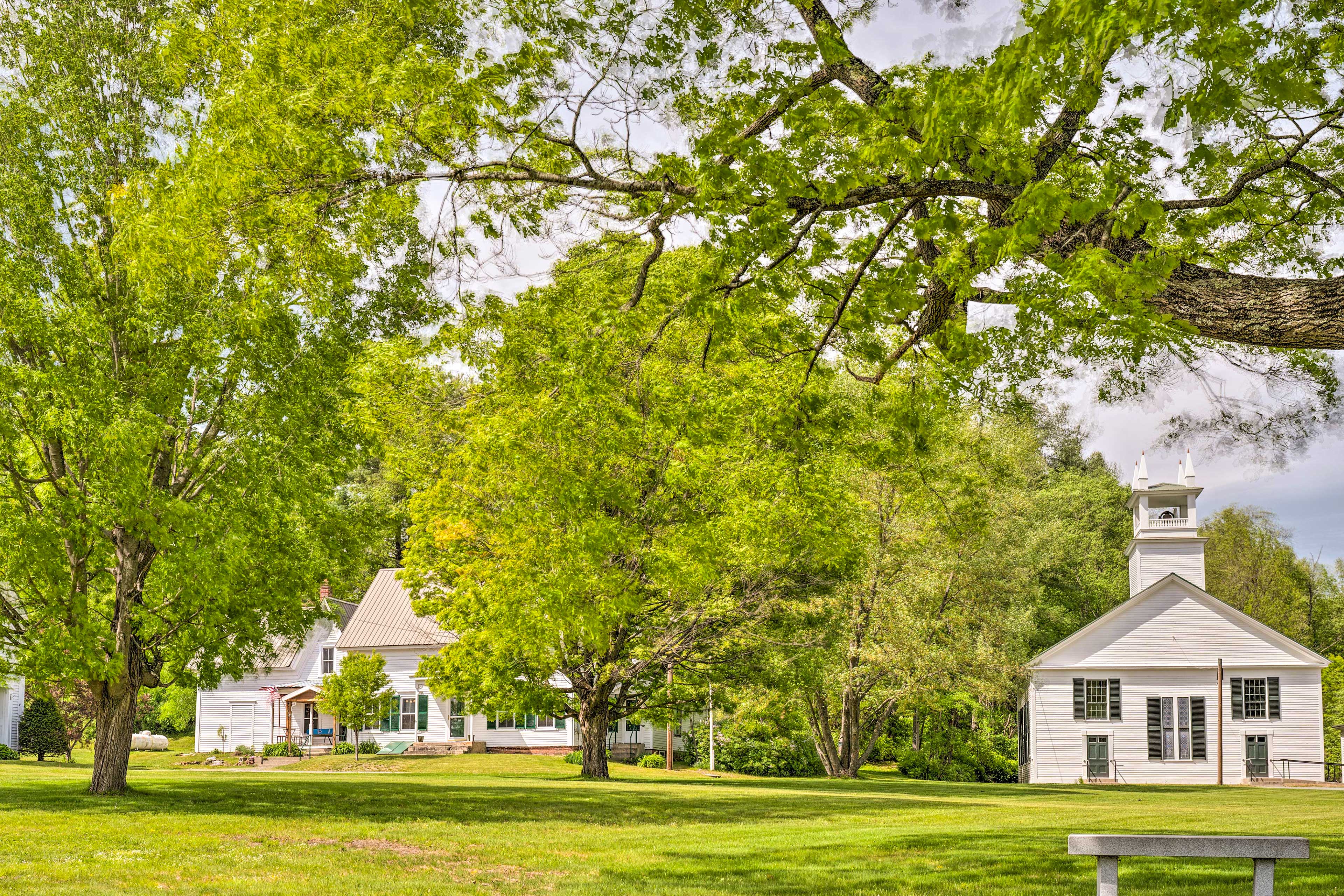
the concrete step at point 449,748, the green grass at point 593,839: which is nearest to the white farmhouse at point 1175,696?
the green grass at point 593,839

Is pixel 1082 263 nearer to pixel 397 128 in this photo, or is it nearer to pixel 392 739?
pixel 397 128

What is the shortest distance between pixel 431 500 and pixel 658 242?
12496 mm

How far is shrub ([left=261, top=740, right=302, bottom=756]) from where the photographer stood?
40000 mm

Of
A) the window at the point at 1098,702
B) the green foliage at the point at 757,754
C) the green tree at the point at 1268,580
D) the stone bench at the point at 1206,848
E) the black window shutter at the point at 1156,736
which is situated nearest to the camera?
the stone bench at the point at 1206,848

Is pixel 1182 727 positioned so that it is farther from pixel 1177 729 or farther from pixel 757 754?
pixel 757 754

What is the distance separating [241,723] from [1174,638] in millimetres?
34454

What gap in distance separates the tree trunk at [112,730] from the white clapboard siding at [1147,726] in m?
28.7

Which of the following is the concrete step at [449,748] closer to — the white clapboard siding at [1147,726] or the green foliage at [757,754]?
the green foliage at [757,754]

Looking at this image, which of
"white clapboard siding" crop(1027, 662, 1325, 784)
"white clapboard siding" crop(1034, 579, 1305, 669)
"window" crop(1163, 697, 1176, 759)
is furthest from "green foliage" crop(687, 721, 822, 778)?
"window" crop(1163, 697, 1176, 759)

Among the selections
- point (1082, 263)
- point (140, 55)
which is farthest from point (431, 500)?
point (1082, 263)

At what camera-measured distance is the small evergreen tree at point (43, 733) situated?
122 feet

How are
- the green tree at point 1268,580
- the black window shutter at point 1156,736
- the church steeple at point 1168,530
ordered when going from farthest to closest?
the green tree at point 1268,580 < the church steeple at point 1168,530 < the black window shutter at point 1156,736

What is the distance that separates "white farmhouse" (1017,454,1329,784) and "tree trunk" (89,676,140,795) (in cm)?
2845

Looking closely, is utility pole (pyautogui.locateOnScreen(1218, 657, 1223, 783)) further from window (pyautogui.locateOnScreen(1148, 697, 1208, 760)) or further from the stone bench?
the stone bench
